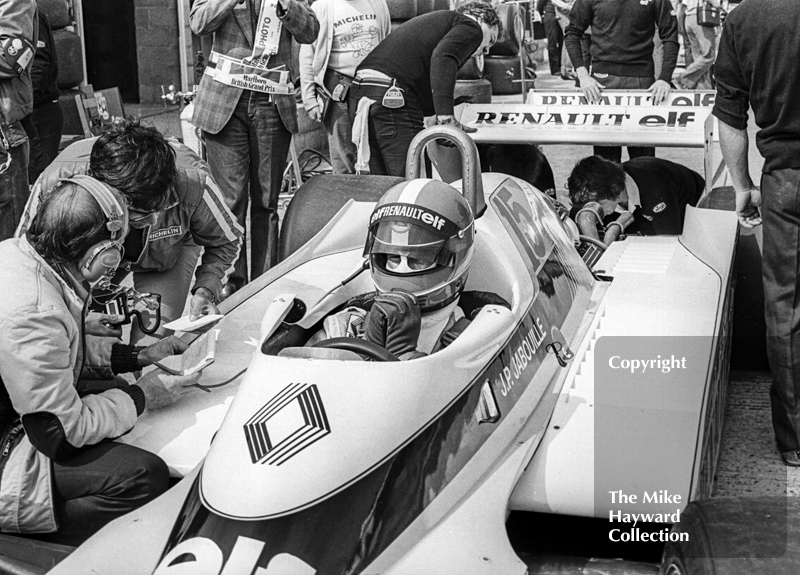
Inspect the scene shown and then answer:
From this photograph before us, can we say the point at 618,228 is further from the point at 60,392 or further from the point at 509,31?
the point at 509,31

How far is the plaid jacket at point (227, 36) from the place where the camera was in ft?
18.0

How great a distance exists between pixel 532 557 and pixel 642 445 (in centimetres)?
53

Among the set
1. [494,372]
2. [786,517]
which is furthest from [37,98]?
[786,517]

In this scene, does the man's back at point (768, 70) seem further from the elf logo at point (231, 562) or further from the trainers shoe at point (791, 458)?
the elf logo at point (231, 562)

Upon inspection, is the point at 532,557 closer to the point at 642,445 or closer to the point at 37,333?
the point at 642,445

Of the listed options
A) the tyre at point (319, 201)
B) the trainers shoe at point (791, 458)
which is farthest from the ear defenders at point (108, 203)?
the trainers shoe at point (791, 458)

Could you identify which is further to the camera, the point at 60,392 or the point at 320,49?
the point at 320,49

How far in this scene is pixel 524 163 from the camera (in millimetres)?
6754

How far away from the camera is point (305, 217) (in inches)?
197

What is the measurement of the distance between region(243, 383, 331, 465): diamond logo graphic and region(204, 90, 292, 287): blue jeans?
2860mm

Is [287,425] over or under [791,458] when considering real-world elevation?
over

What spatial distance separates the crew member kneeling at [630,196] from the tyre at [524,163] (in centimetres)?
61

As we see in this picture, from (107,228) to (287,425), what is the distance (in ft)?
2.87

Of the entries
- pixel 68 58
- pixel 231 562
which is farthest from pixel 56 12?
pixel 231 562
